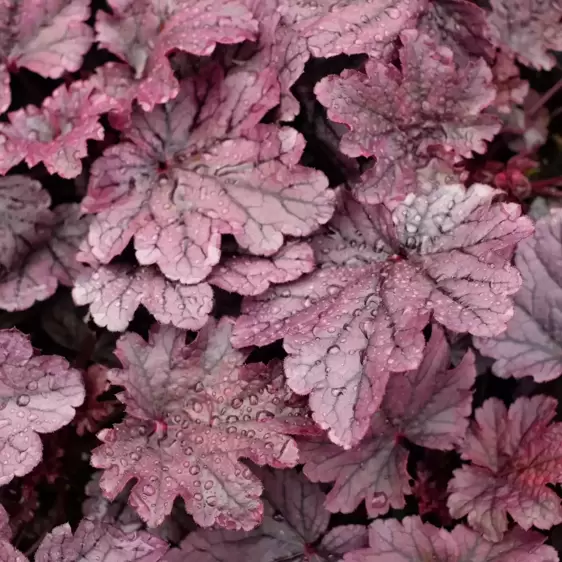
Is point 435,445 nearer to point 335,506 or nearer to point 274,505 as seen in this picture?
point 335,506

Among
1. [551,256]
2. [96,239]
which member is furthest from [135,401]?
[551,256]

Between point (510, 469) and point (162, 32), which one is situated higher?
point (162, 32)

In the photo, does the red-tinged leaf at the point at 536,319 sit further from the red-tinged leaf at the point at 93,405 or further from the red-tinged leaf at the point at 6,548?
the red-tinged leaf at the point at 6,548

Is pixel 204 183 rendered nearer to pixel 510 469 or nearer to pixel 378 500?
pixel 378 500

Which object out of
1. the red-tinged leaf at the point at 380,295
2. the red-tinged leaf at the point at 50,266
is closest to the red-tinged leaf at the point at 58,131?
the red-tinged leaf at the point at 50,266

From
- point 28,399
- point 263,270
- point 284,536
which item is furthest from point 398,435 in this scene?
point 28,399

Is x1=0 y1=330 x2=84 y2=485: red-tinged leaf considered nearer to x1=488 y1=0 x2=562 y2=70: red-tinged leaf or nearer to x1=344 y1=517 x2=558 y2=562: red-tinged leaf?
x1=344 y1=517 x2=558 y2=562: red-tinged leaf

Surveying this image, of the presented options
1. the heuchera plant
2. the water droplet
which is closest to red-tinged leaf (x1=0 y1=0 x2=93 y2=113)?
the heuchera plant
